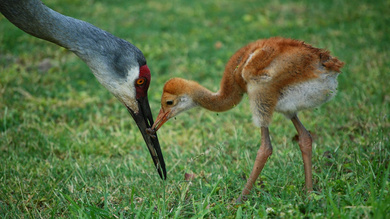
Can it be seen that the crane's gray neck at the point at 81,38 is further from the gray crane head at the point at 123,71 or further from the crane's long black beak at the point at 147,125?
the crane's long black beak at the point at 147,125

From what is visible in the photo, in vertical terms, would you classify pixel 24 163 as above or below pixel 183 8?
below

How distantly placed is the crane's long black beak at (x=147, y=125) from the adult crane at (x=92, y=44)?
8cm

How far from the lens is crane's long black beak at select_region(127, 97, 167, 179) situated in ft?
12.0

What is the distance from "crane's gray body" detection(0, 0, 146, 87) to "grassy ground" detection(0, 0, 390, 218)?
97cm

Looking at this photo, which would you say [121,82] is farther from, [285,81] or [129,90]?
[285,81]

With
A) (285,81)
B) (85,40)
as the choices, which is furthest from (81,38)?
(285,81)

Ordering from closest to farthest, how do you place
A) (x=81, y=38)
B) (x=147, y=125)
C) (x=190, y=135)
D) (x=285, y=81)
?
(x=285, y=81)
(x=81, y=38)
(x=147, y=125)
(x=190, y=135)

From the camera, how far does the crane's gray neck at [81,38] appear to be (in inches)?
135

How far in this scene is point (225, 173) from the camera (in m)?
3.64

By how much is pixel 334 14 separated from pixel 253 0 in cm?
210

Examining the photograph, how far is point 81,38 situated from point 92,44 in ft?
0.34

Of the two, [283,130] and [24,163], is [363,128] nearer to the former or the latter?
[283,130]

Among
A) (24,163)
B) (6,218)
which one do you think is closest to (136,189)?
(6,218)

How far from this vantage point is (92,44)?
137 inches
